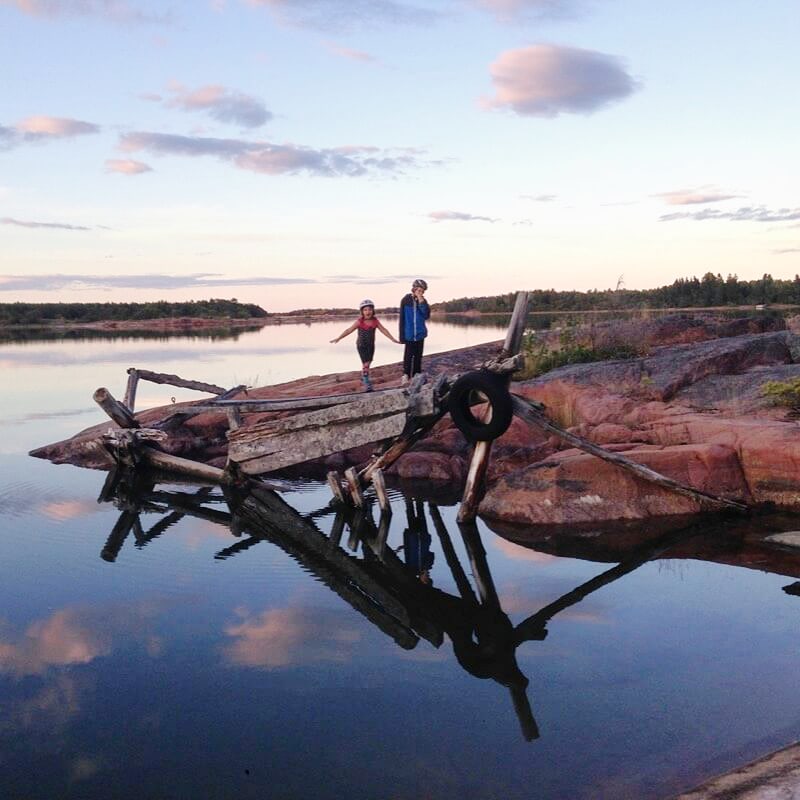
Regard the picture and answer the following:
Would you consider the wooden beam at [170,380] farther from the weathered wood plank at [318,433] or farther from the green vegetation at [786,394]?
the green vegetation at [786,394]

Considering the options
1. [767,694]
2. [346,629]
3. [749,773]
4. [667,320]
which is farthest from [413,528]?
[667,320]

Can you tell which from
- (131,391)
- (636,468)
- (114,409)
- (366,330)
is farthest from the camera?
(131,391)

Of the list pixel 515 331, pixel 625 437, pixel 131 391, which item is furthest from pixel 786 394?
pixel 131 391

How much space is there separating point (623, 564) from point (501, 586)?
162cm

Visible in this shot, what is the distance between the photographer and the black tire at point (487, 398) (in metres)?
11.9

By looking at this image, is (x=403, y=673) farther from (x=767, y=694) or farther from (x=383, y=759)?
(x=767, y=694)

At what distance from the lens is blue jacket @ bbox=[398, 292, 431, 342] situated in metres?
14.3

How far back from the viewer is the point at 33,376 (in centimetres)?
3503

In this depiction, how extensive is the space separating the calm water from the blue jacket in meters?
3.20

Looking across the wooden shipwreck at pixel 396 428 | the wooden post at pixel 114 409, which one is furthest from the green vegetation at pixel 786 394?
the wooden post at pixel 114 409

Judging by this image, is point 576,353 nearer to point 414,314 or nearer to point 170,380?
point 414,314

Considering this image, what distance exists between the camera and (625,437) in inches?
547

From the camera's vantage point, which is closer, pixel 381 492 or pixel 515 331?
pixel 515 331

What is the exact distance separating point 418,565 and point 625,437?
476cm
